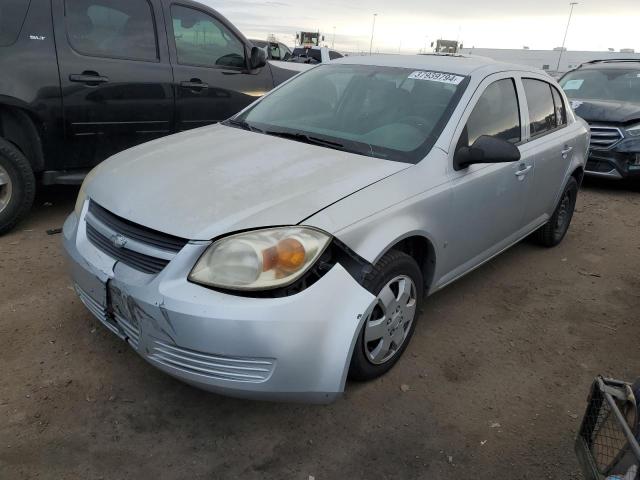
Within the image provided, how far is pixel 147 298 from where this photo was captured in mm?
2145

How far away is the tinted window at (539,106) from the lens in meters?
3.97

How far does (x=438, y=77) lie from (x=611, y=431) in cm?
228

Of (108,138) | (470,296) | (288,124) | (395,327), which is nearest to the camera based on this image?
(395,327)

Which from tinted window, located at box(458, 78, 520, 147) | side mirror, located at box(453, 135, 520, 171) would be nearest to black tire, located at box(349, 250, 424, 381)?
side mirror, located at box(453, 135, 520, 171)

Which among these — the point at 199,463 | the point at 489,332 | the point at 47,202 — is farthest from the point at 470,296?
the point at 47,202

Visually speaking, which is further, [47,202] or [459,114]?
[47,202]

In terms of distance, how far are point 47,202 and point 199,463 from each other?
3.88 metres

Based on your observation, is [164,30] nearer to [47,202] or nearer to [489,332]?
[47,202]

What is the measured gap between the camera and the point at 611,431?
5.98 ft

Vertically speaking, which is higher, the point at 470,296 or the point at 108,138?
the point at 108,138

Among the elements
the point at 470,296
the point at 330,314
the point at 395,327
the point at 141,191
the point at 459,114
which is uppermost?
the point at 459,114

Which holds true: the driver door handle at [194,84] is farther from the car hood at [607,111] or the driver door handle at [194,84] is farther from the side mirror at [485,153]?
the car hood at [607,111]

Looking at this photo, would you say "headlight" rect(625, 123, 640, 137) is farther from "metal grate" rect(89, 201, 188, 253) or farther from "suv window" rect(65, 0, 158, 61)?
"metal grate" rect(89, 201, 188, 253)

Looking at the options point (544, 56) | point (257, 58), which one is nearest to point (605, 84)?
point (257, 58)
